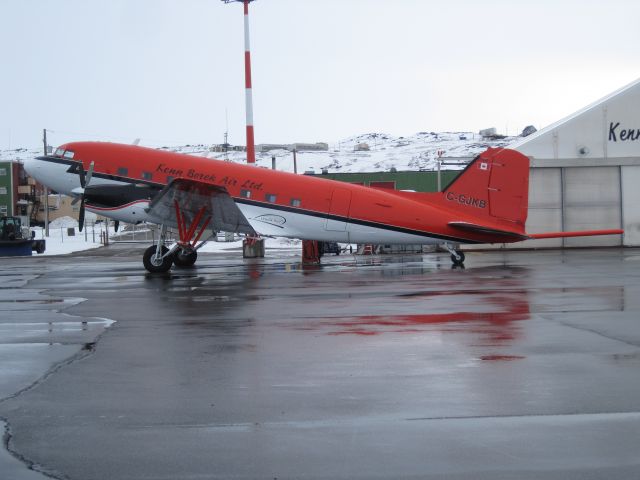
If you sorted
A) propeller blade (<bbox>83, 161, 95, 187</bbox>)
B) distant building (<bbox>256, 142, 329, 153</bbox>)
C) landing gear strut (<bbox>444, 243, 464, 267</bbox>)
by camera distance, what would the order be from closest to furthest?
propeller blade (<bbox>83, 161, 95, 187</bbox>)
landing gear strut (<bbox>444, 243, 464, 267</bbox>)
distant building (<bbox>256, 142, 329, 153</bbox>)

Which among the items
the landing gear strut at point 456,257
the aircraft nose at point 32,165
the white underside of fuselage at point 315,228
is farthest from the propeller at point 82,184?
the landing gear strut at point 456,257

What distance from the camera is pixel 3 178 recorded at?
4584 inches

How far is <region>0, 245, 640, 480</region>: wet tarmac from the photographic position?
19.6 feet

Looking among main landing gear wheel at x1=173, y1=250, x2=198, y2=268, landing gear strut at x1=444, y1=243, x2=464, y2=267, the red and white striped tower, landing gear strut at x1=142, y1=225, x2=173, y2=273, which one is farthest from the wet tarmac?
the red and white striped tower

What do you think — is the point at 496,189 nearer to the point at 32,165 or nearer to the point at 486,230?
the point at 486,230

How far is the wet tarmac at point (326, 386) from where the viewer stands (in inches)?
235

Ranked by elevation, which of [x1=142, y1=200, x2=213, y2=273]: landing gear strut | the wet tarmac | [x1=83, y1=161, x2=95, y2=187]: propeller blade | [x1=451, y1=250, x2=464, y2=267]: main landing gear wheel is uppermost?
[x1=83, y1=161, x2=95, y2=187]: propeller blade

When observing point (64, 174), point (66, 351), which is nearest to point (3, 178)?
point (64, 174)

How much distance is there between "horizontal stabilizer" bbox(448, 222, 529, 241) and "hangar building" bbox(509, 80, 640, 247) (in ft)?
42.9

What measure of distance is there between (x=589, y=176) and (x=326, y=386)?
35291 mm

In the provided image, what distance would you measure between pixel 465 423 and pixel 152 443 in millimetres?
2712

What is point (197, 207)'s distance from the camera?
26.0m

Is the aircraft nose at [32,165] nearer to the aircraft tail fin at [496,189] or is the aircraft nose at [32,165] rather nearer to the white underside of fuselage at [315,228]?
the white underside of fuselage at [315,228]

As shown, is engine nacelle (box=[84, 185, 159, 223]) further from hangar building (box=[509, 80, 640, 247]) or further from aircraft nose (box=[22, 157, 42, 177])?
hangar building (box=[509, 80, 640, 247])
